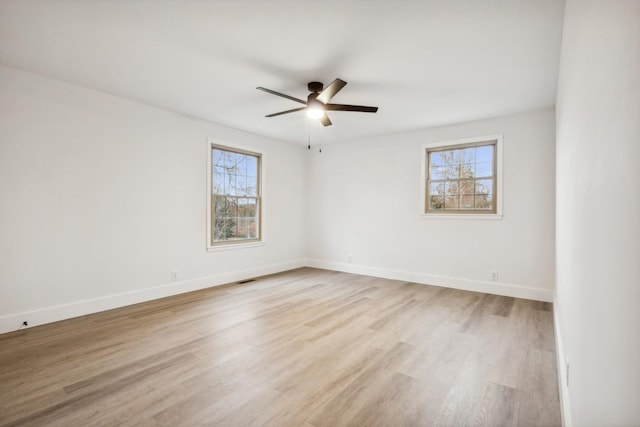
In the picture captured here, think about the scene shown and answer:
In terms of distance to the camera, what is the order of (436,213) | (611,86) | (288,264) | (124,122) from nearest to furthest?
(611,86) < (124,122) < (436,213) < (288,264)

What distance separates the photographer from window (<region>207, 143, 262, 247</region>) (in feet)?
16.8

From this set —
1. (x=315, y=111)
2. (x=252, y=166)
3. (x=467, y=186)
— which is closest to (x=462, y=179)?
(x=467, y=186)

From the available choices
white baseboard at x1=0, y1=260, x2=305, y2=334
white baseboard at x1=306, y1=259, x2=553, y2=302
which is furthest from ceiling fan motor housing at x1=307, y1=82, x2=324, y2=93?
white baseboard at x1=306, y1=259, x2=553, y2=302

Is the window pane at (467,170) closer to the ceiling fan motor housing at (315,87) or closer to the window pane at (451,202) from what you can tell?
the window pane at (451,202)

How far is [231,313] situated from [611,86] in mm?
3784

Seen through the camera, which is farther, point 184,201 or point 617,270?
point 184,201

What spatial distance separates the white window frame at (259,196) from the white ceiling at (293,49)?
1072mm

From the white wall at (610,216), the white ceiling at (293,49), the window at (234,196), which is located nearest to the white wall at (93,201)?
the window at (234,196)

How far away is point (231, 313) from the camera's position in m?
3.69

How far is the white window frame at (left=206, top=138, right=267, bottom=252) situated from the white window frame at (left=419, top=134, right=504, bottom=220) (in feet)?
9.71

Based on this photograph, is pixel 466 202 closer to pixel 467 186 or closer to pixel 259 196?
pixel 467 186

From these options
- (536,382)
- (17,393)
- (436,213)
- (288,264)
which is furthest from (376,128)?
(17,393)

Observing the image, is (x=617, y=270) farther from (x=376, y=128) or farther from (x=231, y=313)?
(x=376, y=128)

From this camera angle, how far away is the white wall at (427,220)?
4.24 metres
